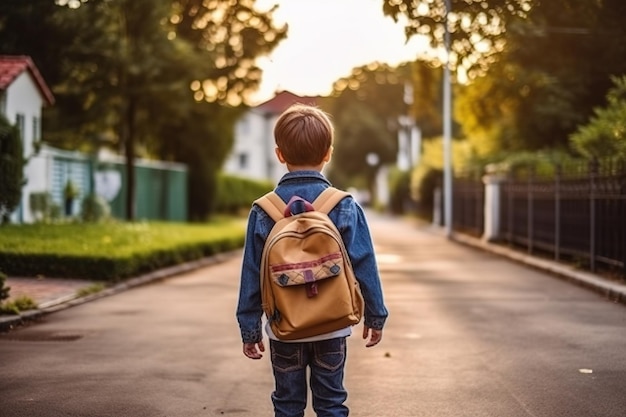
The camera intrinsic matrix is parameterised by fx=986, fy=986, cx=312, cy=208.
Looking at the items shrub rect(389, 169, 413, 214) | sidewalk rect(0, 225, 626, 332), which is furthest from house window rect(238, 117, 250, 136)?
sidewalk rect(0, 225, 626, 332)

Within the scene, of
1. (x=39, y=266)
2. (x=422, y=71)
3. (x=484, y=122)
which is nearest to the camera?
(x=39, y=266)

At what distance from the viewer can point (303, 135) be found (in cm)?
387

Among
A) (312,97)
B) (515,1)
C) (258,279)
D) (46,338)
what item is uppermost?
(515,1)

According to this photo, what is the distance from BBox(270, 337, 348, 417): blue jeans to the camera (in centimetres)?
→ 385

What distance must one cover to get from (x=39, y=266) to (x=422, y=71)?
29.8 ft

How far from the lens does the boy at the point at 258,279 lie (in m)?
3.85

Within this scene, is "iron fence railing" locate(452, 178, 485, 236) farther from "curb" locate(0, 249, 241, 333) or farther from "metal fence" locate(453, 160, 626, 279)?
"curb" locate(0, 249, 241, 333)

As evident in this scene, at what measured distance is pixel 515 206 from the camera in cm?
2156

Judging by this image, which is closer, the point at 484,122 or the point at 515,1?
the point at 515,1

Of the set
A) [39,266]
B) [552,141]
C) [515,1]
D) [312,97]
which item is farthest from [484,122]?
[312,97]

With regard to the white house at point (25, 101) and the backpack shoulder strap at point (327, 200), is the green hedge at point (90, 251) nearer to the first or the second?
the white house at point (25, 101)

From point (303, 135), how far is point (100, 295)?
915 centimetres

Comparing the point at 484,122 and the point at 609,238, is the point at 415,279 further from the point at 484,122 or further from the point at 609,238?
the point at 484,122

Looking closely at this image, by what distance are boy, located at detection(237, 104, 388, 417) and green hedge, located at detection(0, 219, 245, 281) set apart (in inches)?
396
